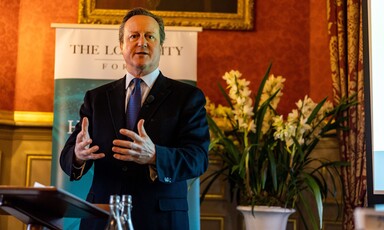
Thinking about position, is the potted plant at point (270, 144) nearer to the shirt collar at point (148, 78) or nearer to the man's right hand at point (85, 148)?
the shirt collar at point (148, 78)

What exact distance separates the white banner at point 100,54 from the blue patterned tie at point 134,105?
1367 mm

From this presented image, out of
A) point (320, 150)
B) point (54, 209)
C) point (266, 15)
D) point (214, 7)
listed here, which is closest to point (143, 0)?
point (214, 7)

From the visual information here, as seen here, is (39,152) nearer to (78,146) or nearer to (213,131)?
(213,131)

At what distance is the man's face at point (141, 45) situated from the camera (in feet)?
7.42

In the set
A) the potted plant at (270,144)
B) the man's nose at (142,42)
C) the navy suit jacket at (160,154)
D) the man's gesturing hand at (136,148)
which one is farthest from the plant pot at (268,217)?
the man's gesturing hand at (136,148)

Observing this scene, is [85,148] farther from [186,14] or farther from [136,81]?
[186,14]

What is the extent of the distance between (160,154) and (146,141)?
81mm

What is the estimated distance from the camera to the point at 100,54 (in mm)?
3641

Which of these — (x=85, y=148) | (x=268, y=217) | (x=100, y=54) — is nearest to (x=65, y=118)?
(x=100, y=54)

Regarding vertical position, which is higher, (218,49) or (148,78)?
(218,49)

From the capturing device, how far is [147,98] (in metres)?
2.19

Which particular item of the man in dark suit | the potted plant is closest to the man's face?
the man in dark suit

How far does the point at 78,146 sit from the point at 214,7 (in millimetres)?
2497

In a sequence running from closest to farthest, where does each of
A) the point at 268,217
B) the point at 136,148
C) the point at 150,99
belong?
the point at 136,148 < the point at 150,99 < the point at 268,217
